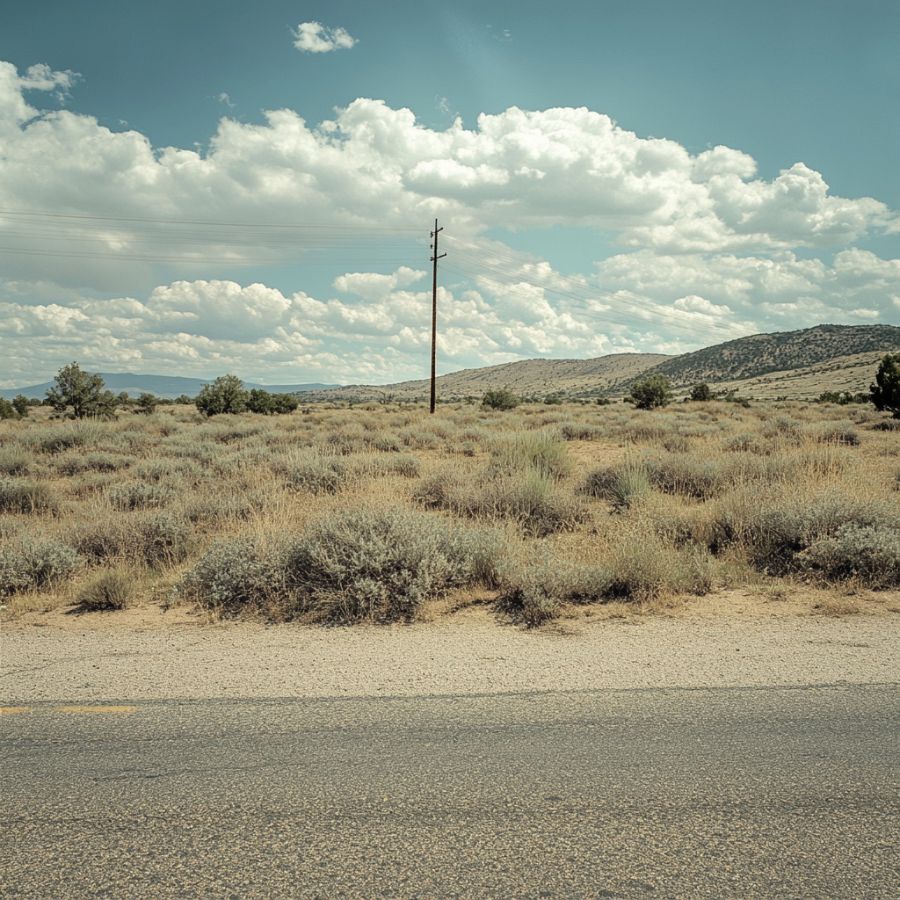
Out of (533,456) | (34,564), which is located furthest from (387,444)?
(34,564)

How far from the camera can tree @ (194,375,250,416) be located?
1465 inches

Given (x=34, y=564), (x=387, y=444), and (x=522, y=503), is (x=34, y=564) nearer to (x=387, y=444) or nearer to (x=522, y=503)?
(x=522, y=503)

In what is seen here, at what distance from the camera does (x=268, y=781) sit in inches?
131

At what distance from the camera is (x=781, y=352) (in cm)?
12600

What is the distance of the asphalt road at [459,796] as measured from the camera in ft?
8.55

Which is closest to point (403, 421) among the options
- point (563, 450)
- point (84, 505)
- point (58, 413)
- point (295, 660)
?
point (563, 450)

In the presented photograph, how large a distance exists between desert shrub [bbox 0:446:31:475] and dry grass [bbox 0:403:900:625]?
1.25 metres

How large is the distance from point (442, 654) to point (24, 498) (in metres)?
11.0

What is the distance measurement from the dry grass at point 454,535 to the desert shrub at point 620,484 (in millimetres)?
49

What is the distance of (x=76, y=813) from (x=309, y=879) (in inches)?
53.3

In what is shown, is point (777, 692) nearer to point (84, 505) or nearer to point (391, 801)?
point (391, 801)

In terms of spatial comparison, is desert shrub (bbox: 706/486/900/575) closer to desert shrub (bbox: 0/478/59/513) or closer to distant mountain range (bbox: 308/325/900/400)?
desert shrub (bbox: 0/478/59/513)

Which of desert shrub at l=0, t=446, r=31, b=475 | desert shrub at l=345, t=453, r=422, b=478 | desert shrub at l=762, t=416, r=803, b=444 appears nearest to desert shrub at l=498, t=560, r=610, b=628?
desert shrub at l=345, t=453, r=422, b=478

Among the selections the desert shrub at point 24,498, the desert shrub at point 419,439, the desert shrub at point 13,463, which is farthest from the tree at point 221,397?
the desert shrub at point 24,498
